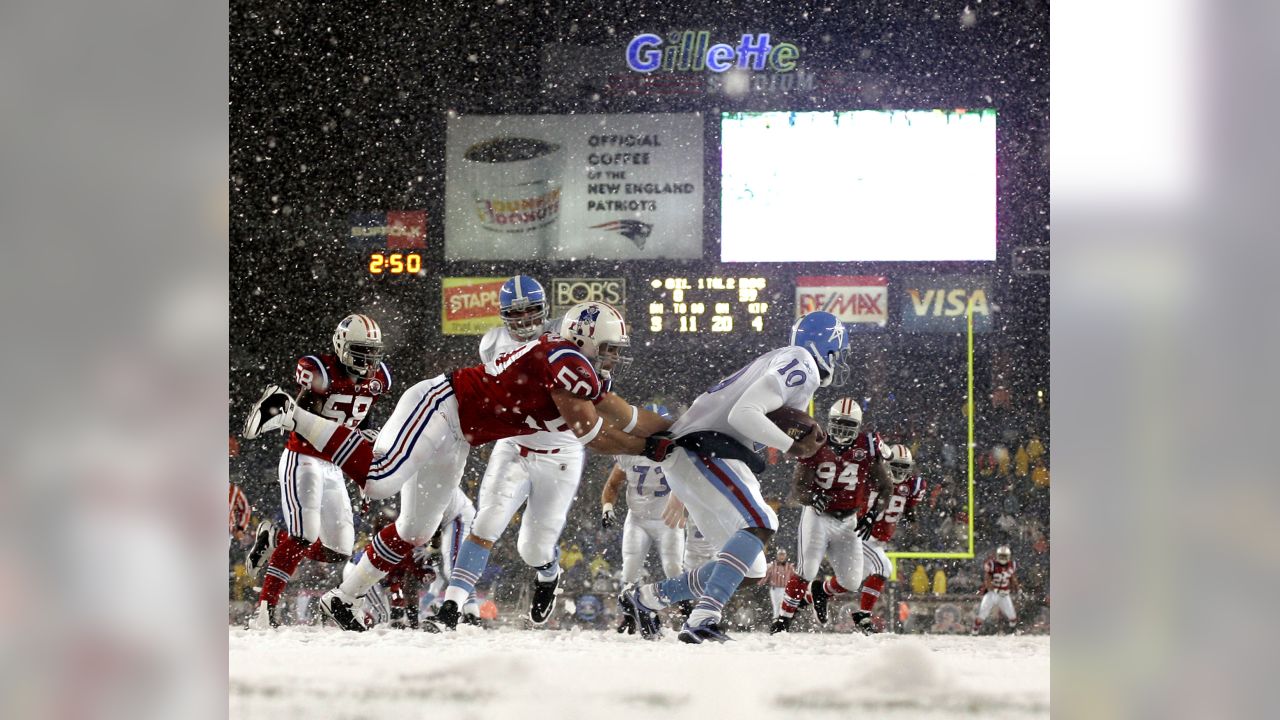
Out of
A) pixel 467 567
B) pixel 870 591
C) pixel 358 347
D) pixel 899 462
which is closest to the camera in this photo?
pixel 467 567

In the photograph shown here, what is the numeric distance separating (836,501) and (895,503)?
2.06ft

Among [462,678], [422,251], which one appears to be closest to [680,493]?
[462,678]

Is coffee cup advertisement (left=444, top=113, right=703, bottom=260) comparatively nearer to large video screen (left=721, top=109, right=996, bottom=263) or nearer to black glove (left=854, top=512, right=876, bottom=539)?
large video screen (left=721, top=109, right=996, bottom=263)

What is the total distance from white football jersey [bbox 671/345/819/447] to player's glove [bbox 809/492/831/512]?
3.54 feet

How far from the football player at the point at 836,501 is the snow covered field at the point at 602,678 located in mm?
402

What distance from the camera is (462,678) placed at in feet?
20.3

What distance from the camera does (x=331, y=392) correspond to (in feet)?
20.2

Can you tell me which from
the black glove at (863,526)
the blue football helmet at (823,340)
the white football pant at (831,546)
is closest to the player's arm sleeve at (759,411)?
the blue football helmet at (823,340)

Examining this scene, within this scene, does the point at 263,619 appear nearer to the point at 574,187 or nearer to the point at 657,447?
the point at 657,447

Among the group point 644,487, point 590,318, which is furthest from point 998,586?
point 590,318

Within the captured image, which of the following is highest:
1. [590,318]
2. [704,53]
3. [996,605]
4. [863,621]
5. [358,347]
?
[704,53]
